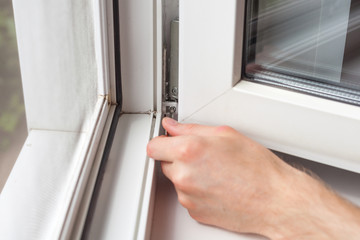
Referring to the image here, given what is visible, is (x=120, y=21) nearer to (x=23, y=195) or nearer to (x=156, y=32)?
(x=156, y=32)

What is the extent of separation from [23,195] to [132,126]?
299mm

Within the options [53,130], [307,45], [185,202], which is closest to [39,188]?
[53,130]

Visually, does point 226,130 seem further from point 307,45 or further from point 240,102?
point 307,45

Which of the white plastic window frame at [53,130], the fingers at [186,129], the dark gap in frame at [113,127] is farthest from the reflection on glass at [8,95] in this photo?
the fingers at [186,129]

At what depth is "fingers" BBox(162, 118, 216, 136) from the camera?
24.9 inches

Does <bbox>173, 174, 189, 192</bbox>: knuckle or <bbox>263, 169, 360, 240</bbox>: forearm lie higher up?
<bbox>173, 174, 189, 192</bbox>: knuckle

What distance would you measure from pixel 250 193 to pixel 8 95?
0.34 metres

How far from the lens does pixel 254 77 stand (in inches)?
25.8

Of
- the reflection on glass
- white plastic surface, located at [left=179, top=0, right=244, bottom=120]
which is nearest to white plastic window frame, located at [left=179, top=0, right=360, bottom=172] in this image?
white plastic surface, located at [left=179, top=0, right=244, bottom=120]

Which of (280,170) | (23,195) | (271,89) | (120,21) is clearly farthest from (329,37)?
(23,195)

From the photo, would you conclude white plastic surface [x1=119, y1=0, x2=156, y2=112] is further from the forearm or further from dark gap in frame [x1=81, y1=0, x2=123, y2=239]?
the forearm

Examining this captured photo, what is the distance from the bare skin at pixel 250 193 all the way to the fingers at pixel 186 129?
34mm

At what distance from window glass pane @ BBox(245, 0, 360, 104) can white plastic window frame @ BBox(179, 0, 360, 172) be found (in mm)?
27

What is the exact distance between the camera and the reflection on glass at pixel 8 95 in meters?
0.34
